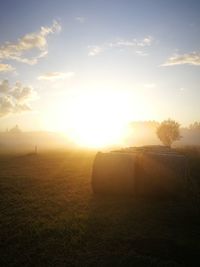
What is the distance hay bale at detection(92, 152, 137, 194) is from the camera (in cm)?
1391

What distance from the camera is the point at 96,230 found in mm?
9383

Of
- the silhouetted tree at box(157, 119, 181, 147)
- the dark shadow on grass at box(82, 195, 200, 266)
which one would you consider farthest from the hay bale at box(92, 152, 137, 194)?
the silhouetted tree at box(157, 119, 181, 147)

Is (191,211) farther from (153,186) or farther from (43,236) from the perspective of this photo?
(43,236)

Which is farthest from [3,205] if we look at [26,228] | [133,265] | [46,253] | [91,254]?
[133,265]

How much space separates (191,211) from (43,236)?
6215mm

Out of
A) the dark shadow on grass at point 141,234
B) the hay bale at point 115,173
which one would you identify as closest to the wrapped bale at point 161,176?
the hay bale at point 115,173

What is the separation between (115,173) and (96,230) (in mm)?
4981

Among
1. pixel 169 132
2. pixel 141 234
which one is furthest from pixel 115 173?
pixel 169 132

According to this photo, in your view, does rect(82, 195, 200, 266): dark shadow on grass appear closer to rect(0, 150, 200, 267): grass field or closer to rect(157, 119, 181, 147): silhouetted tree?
rect(0, 150, 200, 267): grass field

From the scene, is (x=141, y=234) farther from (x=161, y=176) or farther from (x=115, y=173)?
(x=161, y=176)

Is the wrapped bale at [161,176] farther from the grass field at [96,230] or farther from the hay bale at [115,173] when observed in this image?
the grass field at [96,230]

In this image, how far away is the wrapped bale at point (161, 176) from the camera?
14.0 metres

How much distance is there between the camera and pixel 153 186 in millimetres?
13969

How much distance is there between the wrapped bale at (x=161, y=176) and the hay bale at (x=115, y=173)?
0.55 meters
